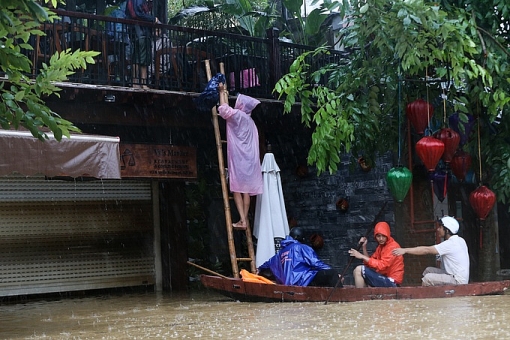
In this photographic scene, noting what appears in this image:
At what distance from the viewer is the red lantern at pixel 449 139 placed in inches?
485

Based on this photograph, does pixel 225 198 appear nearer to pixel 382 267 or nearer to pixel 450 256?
pixel 382 267

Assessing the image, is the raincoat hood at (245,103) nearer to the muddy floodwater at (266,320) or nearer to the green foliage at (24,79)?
the muddy floodwater at (266,320)

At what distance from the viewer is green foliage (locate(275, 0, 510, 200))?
38.7ft

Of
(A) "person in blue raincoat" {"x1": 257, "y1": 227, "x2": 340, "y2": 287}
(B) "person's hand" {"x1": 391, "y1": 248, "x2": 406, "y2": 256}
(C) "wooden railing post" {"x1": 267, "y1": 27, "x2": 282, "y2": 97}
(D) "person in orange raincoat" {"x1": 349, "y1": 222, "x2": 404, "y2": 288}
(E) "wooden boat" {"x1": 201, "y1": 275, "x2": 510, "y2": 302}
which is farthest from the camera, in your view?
(C) "wooden railing post" {"x1": 267, "y1": 27, "x2": 282, "y2": 97}

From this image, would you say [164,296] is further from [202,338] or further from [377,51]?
[202,338]

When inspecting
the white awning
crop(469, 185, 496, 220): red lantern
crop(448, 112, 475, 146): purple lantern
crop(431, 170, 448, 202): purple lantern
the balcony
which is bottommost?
crop(469, 185, 496, 220): red lantern

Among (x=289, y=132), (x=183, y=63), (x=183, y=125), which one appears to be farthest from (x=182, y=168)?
(x=289, y=132)

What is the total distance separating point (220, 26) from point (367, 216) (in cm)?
591

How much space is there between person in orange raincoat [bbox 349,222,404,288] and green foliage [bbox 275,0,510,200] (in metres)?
1.57

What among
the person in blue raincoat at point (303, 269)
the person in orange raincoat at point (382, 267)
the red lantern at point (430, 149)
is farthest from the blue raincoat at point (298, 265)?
the red lantern at point (430, 149)

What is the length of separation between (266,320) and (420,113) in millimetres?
4593

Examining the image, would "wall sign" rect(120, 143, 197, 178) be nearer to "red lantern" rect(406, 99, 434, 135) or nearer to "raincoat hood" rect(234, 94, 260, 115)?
"raincoat hood" rect(234, 94, 260, 115)

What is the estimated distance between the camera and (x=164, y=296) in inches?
560

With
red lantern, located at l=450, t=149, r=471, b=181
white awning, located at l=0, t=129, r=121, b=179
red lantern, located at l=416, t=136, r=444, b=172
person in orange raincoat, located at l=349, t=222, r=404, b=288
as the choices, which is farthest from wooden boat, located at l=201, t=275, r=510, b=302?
white awning, located at l=0, t=129, r=121, b=179
